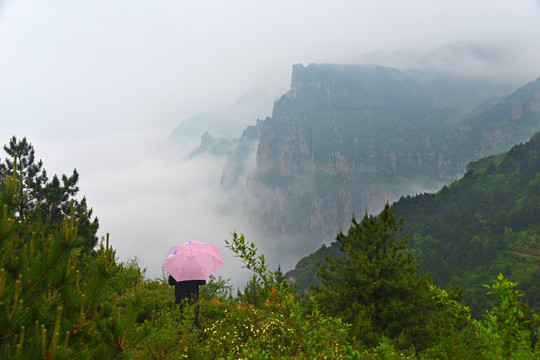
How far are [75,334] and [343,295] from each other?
319 inches

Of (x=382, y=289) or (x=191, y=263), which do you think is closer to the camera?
(x=191, y=263)

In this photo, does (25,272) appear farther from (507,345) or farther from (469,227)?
(469,227)

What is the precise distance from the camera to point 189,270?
7.90 m

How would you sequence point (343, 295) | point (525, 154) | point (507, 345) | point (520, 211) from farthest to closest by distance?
point (525, 154) < point (520, 211) < point (343, 295) < point (507, 345)

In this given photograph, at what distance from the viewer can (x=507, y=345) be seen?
108 inches

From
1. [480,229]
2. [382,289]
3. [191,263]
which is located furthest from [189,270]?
[480,229]

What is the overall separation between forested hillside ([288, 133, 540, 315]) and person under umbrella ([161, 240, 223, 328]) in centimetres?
4603

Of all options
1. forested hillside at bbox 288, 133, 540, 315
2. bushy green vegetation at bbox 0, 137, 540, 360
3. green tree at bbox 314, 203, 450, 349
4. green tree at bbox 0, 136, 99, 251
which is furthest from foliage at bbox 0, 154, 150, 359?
forested hillside at bbox 288, 133, 540, 315

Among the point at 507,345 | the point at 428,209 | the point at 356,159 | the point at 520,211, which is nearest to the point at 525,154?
the point at 520,211

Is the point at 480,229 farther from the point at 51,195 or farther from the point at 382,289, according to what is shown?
the point at 51,195

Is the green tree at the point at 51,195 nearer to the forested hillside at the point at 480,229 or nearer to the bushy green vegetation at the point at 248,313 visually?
the bushy green vegetation at the point at 248,313

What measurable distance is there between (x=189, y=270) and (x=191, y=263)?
7.4 inches

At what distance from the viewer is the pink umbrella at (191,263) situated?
7.87 m

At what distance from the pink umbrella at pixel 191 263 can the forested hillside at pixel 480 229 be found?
46.0m
